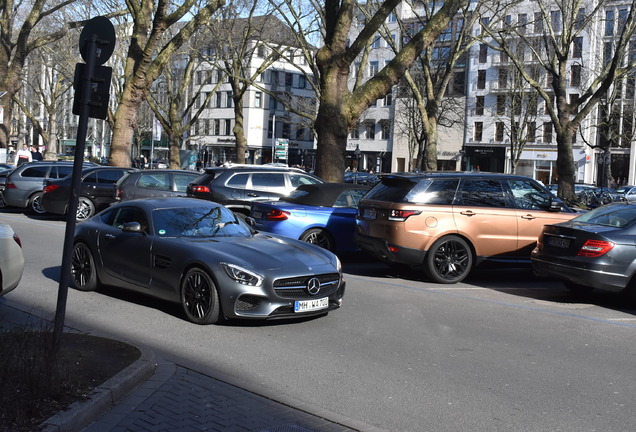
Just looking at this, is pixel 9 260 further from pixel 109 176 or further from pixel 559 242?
pixel 109 176

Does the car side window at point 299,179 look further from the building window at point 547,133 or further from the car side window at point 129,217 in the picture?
the building window at point 547,133

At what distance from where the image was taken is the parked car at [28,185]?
2333cm

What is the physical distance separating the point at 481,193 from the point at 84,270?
6476 mm

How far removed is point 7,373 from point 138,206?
16.3 feet

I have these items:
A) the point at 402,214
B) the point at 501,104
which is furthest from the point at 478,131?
the point at 402,214

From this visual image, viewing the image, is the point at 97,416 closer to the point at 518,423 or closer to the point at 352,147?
the point at 518,423

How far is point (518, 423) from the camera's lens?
5.33 m

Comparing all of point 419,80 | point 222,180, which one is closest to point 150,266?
point 222,180

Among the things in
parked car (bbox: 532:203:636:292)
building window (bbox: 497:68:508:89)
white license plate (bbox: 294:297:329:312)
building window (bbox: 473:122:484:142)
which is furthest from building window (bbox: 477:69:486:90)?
white license plate (bbox: 294:297:329:312)

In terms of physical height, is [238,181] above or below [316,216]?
above

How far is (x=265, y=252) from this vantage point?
854 cm

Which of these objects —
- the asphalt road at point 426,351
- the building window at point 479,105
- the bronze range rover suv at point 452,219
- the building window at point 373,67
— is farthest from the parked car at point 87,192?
the building window at point 373,67

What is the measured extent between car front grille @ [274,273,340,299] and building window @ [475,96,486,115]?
2703 inches

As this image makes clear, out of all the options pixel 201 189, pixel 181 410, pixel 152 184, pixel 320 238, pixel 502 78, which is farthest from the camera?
pixel 502 78
